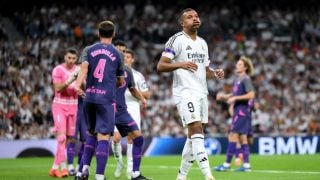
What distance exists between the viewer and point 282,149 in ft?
89.7

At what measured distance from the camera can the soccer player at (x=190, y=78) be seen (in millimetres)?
11336

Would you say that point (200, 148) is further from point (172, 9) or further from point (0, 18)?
point (172, 9)

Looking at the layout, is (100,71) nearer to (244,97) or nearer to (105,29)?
(105,29)

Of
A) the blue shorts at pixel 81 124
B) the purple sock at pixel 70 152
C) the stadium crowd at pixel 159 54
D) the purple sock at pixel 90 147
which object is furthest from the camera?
the stadium crowd at pixel 159 54

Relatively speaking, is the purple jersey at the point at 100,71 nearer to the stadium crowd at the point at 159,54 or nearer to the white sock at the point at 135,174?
the white sock at the point at 135,174

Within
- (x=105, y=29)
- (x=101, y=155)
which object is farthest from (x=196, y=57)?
(x=101, y=155)

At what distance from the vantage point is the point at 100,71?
1150 centimetres

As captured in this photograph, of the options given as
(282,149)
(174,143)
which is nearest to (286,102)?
(282,149)

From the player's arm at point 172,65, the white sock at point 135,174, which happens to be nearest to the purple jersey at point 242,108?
the white sock at point 135,174

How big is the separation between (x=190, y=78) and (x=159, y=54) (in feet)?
69.9

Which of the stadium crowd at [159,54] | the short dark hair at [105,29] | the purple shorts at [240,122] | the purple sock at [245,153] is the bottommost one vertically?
the purple sock at [245,153]

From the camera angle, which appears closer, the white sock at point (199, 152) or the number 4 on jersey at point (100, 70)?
the white sock at point (199, 152)

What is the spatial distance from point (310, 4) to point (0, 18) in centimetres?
1601

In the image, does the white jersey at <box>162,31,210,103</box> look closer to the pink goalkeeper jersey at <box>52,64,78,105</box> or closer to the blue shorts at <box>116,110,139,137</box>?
the blue shorts at <box>116,110,139,137</box>
